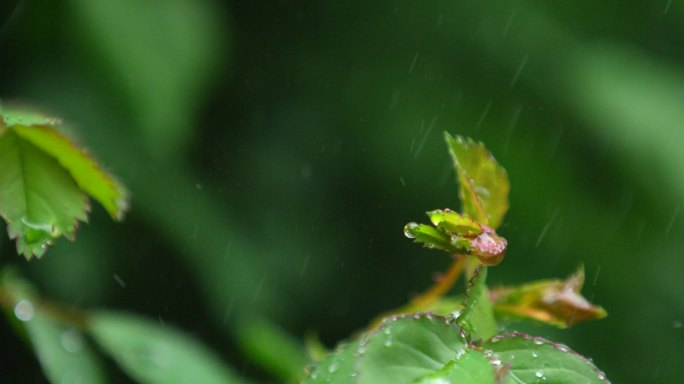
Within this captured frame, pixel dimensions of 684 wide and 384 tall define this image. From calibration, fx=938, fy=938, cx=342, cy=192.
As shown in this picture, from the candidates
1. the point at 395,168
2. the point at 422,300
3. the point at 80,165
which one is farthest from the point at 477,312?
the point at 395,168

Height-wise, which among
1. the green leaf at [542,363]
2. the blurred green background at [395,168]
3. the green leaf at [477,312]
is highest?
the green leaf at [542,363]

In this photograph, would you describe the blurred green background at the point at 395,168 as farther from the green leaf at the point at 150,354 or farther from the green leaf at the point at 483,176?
the green leaf at the point at 483,176

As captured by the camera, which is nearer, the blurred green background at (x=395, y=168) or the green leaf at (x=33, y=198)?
the green leaf at (x=33, y=198)

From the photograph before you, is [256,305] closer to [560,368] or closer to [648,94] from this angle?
[648,94]

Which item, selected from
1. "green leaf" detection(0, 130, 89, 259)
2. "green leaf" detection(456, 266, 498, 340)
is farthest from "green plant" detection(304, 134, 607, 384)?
"green leaf" detection(0, 130, 89, 259)

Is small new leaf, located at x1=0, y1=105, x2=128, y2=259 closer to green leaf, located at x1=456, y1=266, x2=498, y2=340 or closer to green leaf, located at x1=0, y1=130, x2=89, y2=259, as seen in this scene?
green leaf, located at x1=0, y1=130, x2=89, y2=259

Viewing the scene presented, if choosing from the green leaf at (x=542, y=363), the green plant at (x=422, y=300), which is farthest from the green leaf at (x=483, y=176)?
the green leaf at (x=542, y=363)
